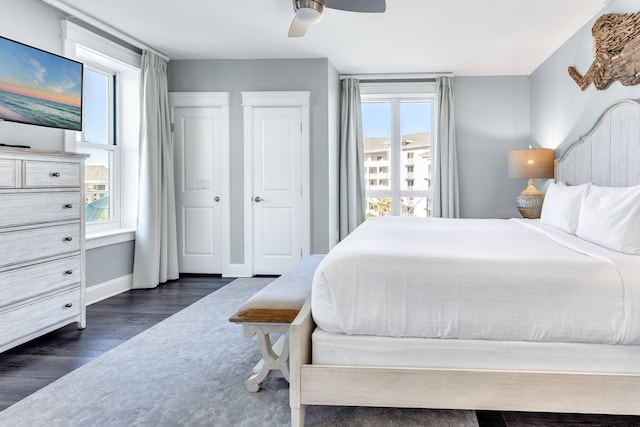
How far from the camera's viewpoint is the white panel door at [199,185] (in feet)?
16.1

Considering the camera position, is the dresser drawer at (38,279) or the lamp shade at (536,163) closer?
the dresser drawer at (38,279)

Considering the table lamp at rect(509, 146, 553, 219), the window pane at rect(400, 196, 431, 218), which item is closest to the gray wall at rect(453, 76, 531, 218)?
the window pane at rect(400, 196, 431, 218)

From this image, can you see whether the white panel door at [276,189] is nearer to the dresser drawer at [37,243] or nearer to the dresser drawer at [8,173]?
the dresser drawer at [37,243]

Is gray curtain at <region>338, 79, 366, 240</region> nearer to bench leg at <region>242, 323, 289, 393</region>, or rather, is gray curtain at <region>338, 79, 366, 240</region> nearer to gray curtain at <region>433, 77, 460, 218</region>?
gray curtain at <region>433, 77, 460, 218</region>

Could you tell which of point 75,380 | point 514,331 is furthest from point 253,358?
point 514,331

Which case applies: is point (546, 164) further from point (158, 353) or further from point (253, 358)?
point (158, 353)

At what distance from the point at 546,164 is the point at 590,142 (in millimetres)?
847

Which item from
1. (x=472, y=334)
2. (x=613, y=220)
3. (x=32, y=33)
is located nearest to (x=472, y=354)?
(x=472, y=334)

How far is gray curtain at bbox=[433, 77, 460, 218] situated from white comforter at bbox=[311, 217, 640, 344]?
353cm

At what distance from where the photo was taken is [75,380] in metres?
2.21

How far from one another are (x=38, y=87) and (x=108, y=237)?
1468 mm

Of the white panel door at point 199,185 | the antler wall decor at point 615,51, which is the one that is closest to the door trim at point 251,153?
the white panel door at point 199,185

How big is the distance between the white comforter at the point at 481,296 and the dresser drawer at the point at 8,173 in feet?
6.55

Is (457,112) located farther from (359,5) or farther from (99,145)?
(99,145)
